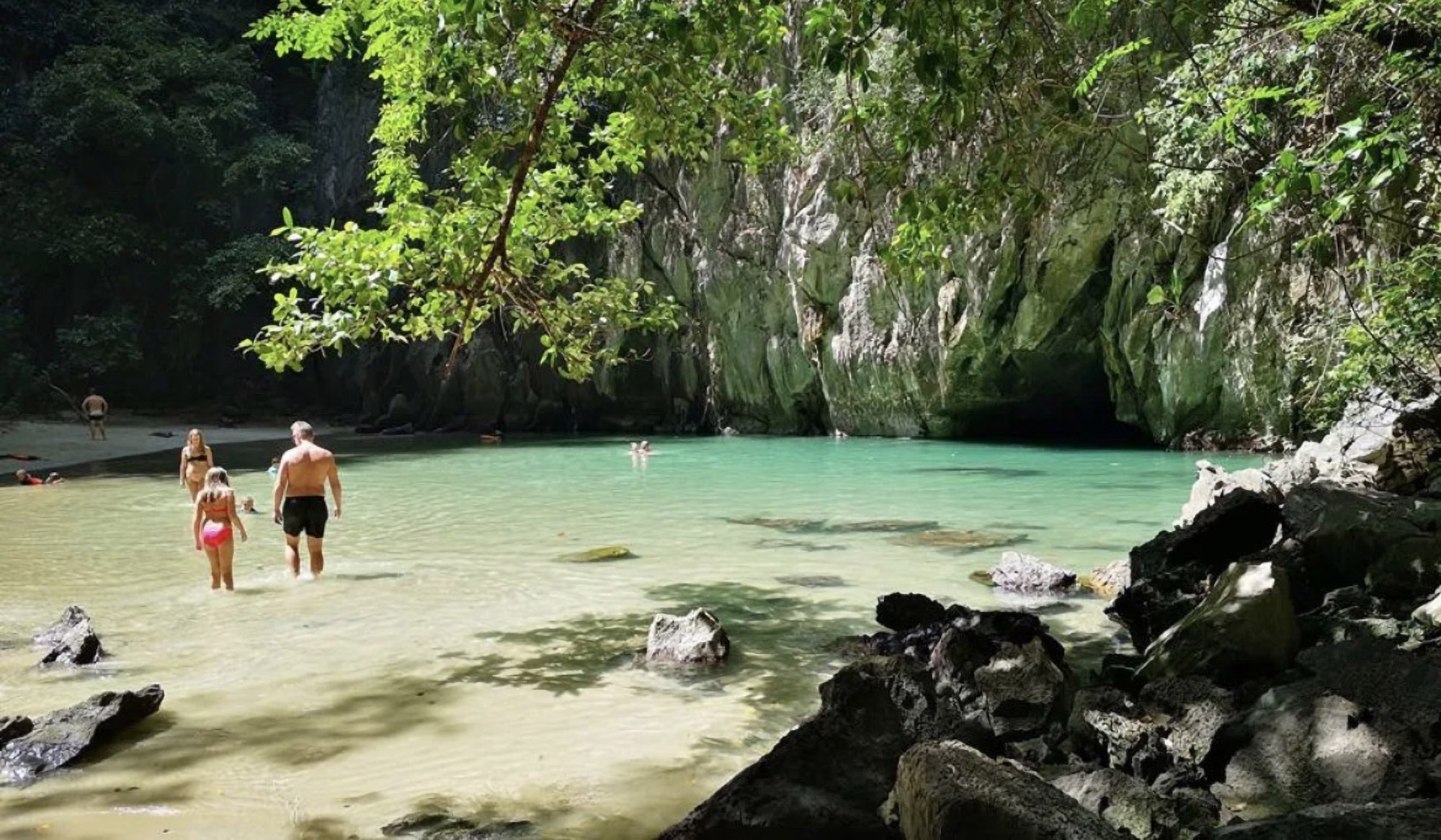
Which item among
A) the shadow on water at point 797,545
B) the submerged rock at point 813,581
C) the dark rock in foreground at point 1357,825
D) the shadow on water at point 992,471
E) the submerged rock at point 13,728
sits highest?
the dark rock in foreground at point 1357,825

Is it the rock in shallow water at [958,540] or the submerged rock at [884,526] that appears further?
the submerged rock at [884,526]

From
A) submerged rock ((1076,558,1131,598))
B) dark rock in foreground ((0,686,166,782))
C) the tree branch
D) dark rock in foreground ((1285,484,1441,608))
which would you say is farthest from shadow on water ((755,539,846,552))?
dark rock in foreground ((0,686,166,782))

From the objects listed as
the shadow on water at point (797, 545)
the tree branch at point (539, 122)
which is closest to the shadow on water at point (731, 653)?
the tree branch at point (539, 122)

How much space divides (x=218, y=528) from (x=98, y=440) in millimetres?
20186

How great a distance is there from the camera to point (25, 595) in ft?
26.0

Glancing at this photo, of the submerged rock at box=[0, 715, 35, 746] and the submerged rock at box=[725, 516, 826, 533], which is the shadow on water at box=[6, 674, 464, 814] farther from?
the submerged rock at box=[725, 516, 826, 533]

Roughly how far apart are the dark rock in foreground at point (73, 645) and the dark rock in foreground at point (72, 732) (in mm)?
1207

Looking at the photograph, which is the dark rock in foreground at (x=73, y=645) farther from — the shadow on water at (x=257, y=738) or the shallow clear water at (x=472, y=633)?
the shadow on water at (x=257, y=738)

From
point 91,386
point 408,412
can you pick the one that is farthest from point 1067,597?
point 91,386

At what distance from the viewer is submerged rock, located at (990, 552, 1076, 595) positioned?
24.1 ft

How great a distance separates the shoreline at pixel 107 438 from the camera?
2125 centimetres

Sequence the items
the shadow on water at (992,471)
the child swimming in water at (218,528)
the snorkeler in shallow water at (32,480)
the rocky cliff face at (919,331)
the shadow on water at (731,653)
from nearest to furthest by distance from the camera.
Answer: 1. the shadow on water at (731,653)
2. the child swimming in water at (218,528)
3. the shadow on water at (992,471)
4. the snorkeler in shallow water at (32,480)
5. the rocky cliff face at (919,331)

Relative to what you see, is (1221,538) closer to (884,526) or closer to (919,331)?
(884,526)

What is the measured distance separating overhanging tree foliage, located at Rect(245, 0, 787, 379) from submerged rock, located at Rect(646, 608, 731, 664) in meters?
1.54
